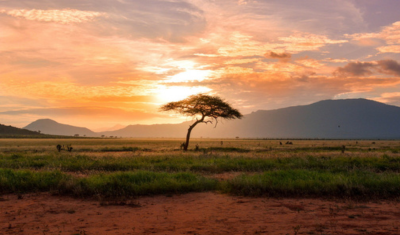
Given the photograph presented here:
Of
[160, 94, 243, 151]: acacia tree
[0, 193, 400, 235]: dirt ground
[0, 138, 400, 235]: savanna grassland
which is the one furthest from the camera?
[160, 94, 243, 151]: acacia tree

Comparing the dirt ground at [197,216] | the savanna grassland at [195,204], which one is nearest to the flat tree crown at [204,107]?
the savanna grassland at [195,204]

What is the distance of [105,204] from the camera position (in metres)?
10.4

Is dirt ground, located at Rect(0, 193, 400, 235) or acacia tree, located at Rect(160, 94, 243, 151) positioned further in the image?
acacia tree, located at Rect(160, 94, 243, 151)

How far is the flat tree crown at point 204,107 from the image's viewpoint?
40875mm

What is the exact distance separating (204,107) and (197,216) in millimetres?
32501

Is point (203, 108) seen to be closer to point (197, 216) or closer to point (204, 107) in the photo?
point (204, 107)

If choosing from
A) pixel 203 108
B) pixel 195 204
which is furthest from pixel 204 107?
pixel 195 204

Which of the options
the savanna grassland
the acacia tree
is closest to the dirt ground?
the savanna grassland

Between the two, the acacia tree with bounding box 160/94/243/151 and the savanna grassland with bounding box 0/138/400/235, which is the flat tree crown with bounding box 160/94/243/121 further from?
the savanna grassland with bounding box 0/138/400/235

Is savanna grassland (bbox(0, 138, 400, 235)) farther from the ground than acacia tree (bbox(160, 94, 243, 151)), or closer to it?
closer to it

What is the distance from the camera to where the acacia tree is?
40.9m

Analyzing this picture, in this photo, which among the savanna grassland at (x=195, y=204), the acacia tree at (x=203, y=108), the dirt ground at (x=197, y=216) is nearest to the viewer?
the dirt ground at (x=197, y=216)

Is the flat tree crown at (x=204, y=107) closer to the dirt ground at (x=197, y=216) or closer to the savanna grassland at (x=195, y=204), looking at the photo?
the savanna grassland at (x=195, y=204)

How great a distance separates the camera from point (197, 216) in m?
8.77
